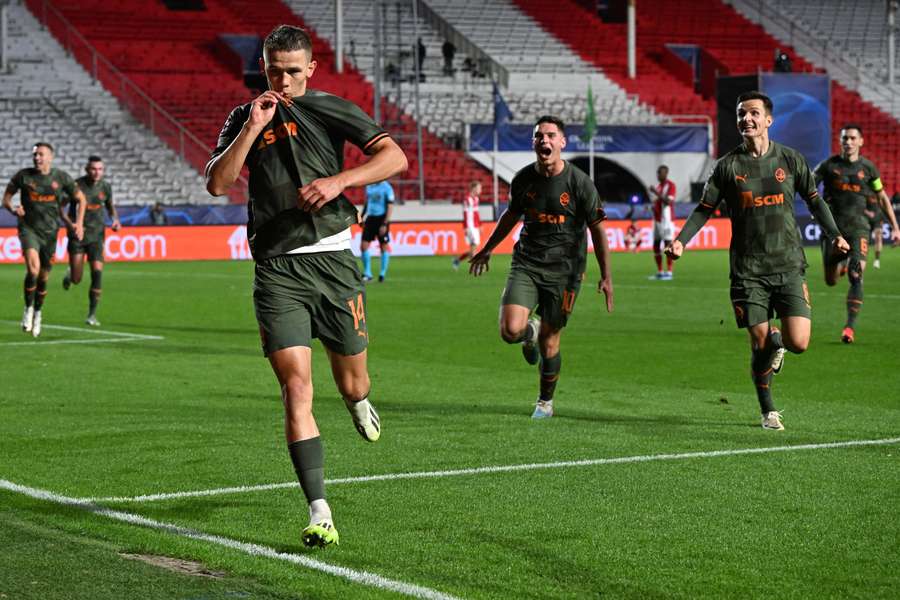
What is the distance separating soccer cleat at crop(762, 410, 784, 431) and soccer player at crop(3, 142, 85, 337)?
33.8ft

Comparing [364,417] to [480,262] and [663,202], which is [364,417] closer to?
[480,262]

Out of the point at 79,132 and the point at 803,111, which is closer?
the point at 79,132

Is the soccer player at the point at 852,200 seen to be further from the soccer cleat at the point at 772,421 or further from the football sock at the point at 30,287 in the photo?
the football sock at the point at 30,287

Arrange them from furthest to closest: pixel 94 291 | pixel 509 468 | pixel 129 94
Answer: pixel 129 94, pixel 94 291, pixel 509 468

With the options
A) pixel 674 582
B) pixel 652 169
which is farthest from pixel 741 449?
pixel 652 169

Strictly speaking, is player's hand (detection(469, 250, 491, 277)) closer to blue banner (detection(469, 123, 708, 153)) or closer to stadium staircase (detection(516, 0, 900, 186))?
blue banner (detection(469, 123, 708, 153))

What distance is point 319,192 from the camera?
238 inches

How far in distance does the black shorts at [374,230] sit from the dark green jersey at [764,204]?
60.0 feet

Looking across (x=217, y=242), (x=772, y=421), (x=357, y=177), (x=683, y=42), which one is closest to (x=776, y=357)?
(x=772, y=421)

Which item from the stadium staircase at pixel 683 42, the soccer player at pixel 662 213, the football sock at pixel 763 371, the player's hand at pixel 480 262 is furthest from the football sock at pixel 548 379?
the stadium staircase at pixel 683 42

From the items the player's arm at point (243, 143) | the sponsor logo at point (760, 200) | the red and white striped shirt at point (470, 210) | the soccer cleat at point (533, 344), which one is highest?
the player's arm at point (243, 143)

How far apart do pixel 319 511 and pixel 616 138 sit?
43.9m

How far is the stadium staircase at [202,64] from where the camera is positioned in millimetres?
45375

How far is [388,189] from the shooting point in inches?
1112
